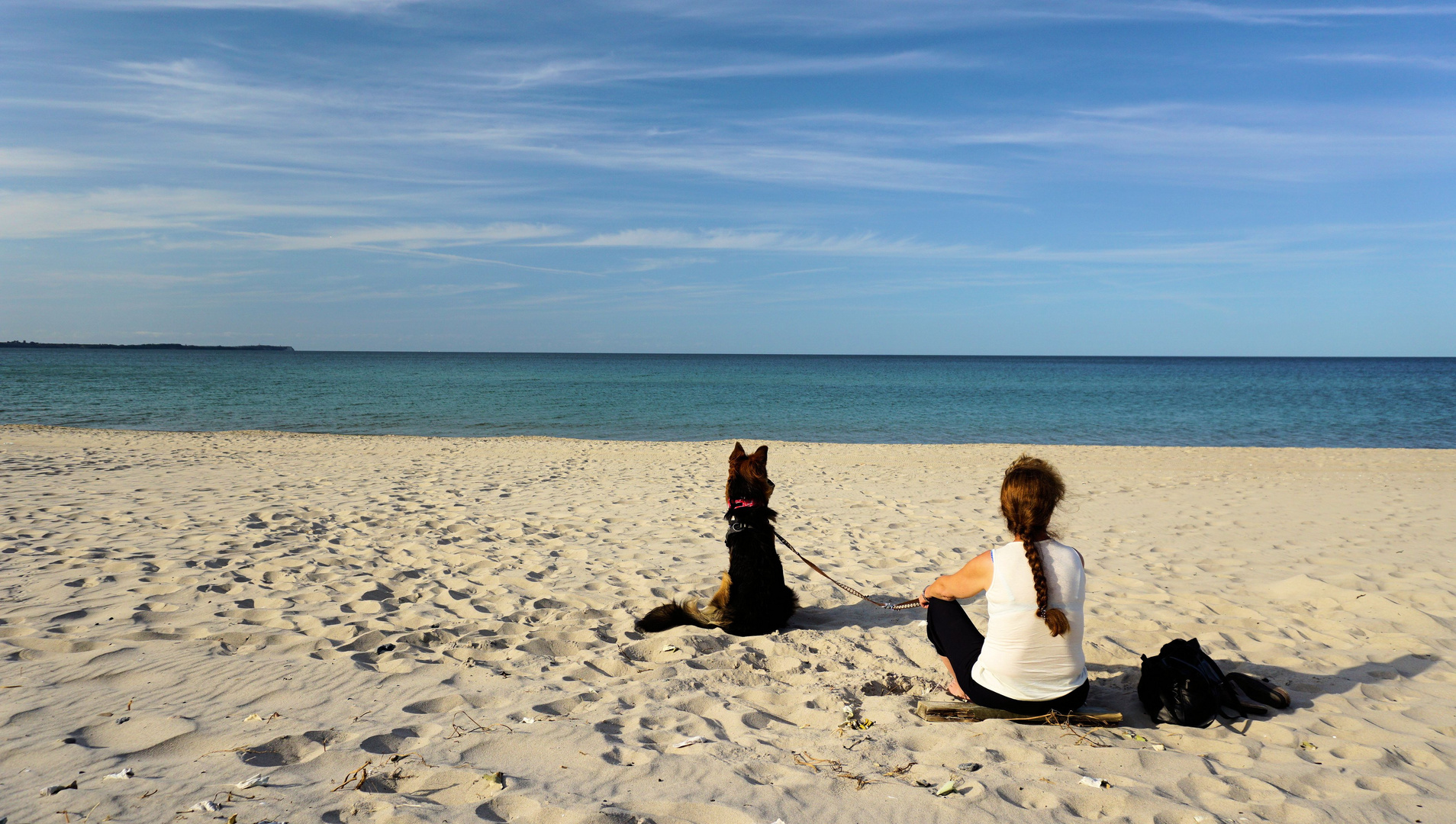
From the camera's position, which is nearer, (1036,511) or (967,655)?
(1036,511)

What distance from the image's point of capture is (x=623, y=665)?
13.9 feet

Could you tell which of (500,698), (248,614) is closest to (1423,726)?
(500,698)

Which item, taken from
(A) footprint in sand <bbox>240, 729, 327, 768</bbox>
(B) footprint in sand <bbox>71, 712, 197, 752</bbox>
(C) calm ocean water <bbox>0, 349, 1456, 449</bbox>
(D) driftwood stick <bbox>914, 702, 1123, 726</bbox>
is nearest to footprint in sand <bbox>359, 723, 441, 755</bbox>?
(A) footprint in sand <bbox>240, 729, 327, 768</bbox>

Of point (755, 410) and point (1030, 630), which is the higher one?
point (1030, 630)

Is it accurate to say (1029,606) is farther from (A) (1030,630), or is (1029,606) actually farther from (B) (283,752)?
(B) (283,752)

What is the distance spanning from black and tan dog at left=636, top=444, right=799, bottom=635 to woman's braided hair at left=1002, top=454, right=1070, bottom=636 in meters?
1.66

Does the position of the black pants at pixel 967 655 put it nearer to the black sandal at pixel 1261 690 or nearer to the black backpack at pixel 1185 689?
the black backpack at pixel 1185 689

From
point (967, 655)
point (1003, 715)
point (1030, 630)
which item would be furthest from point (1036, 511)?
point (1003, 715)

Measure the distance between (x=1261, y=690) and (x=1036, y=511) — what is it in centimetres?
169

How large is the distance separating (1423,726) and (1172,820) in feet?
6.19

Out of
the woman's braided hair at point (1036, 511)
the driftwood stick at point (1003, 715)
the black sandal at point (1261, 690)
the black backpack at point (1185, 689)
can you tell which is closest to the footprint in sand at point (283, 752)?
the driftwood stick at point (1003, 715)

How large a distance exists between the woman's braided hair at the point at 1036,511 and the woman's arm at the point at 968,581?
7.4 inches

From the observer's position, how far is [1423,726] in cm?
350

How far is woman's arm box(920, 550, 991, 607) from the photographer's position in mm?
3311
